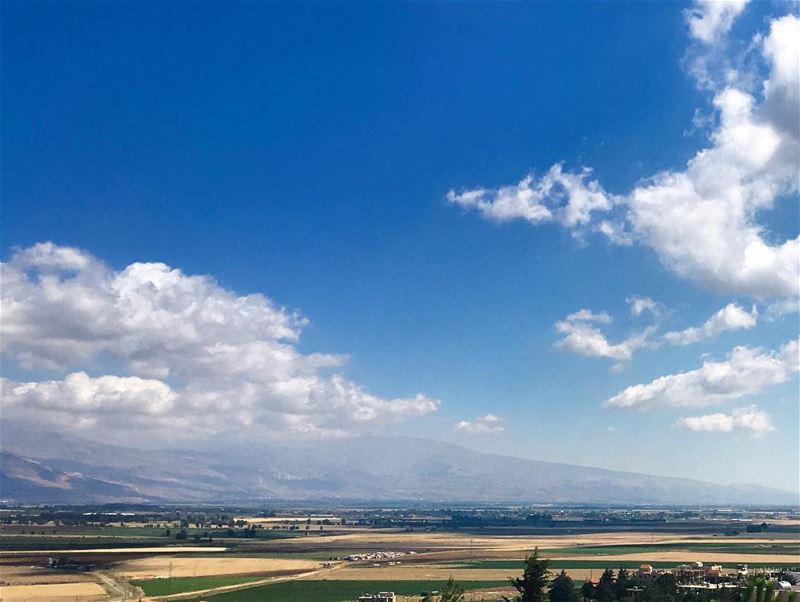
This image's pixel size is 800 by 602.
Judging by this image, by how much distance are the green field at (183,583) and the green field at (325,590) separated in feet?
13.3

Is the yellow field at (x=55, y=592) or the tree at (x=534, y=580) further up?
the tree at (x=534, y=580)

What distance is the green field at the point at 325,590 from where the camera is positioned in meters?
65.5

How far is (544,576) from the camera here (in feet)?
135

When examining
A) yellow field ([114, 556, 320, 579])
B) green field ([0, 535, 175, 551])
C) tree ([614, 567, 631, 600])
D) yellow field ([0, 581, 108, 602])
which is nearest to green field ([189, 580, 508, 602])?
yellow field ([0, 581, 108, 602])

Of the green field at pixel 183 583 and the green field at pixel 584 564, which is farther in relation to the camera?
the green field at pixel 584 564

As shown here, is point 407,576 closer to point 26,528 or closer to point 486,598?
point 486,598

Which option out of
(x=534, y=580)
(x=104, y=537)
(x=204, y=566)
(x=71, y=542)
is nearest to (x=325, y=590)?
(x=204, y=566)

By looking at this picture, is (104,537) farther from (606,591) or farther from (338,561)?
(606,591)

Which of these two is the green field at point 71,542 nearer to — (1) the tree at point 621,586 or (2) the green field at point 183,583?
(2) the green field at point 183,583

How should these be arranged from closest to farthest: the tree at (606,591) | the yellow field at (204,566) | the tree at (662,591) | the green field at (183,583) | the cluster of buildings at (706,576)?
the tree at (662,591) < the tree at (606,591) < the cluster of buildings at (706,576) < the green field at (183,583) < the yellow field at (204,566)

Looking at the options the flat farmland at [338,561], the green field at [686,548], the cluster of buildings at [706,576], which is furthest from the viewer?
the green field at [686,548]

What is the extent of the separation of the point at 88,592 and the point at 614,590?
131 feet

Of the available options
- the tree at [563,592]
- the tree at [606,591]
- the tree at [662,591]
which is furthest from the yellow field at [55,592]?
the tree at [662,591]

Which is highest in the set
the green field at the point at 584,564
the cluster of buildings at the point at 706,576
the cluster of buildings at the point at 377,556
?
the cluster of buildings at the point at 706,576
